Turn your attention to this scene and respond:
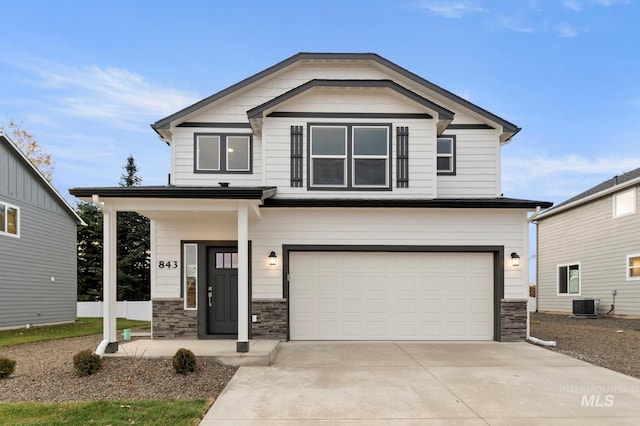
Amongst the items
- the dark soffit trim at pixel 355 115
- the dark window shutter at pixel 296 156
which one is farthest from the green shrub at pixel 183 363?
the dark soffit trim at pixel 355 115

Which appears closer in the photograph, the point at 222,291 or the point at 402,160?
the point at 222,291

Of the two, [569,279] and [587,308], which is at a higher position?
[569,279]

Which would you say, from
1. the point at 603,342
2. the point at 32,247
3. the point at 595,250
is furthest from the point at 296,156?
the point at 595,250

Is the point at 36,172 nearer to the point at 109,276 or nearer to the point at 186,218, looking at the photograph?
the point at 186,218

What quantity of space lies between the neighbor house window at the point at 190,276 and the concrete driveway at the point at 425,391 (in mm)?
2655

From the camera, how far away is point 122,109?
5931 cm

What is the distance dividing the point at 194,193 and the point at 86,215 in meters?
21.9

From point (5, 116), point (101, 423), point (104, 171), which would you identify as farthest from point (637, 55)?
point (104, 171)

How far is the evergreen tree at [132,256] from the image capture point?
83.7ft

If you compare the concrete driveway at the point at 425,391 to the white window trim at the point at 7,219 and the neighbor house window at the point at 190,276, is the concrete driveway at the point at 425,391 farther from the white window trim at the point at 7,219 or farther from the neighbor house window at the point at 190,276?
the white window trim at the point at 7,219

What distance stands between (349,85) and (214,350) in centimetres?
677

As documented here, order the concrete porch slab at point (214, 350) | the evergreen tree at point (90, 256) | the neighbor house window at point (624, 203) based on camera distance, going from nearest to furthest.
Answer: the concrete porch slab at point (214, 350) → the neighbor house window at point (624, 203) → the evergreen tree at point (90, 256)

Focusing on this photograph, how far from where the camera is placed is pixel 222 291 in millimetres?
9797

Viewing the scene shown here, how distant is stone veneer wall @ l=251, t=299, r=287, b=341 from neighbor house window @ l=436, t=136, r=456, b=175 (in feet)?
17.7
